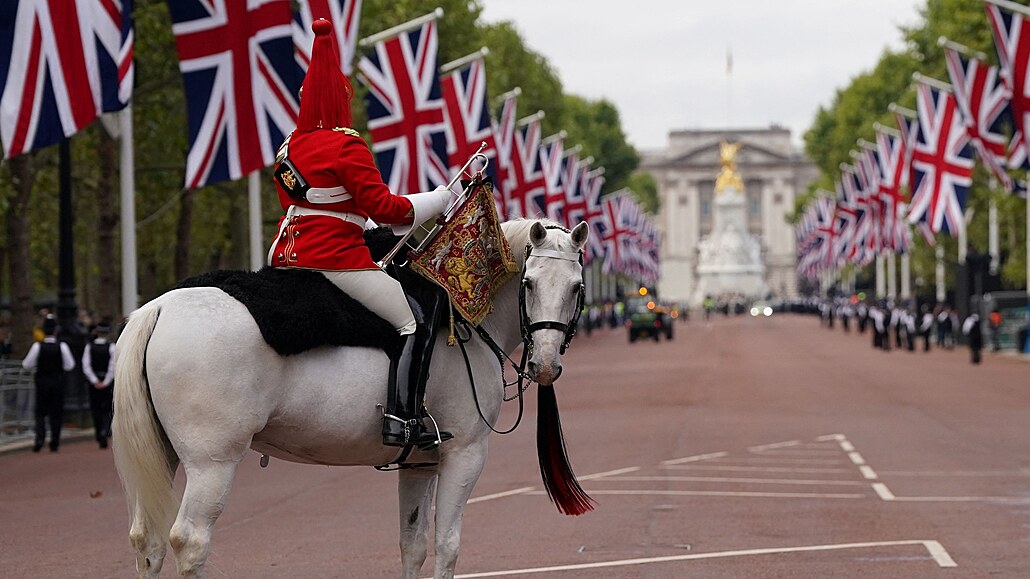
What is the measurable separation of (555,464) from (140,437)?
2337 millimetres

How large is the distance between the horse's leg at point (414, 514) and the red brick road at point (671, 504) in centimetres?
212

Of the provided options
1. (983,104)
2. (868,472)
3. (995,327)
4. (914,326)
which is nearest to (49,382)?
(868,472)

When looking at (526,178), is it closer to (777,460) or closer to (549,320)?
(777,460)

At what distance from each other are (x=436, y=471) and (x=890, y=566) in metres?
3.69

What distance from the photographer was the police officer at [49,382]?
22.8 m

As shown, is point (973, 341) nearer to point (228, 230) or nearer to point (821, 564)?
point (228, 230)

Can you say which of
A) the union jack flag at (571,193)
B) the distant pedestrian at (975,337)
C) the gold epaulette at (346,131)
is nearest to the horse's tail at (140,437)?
the gold epaulette at (346,131)

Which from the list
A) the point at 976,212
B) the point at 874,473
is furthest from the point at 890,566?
the point at 976,212

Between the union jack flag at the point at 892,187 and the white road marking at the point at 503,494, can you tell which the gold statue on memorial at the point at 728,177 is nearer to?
the union jack flag at the point at 892,187

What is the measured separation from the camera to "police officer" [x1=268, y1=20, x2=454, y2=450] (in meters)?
8.08

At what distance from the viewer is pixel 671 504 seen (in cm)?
1501

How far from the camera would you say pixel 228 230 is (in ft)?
154

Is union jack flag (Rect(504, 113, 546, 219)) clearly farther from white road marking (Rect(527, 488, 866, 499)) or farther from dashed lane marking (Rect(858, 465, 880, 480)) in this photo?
white road marking (Rect(527, 488, 866, 499))

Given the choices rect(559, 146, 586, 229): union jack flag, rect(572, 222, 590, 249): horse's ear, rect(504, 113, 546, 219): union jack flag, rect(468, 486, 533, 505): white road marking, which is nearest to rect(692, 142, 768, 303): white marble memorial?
rect(559, 146, 586, 229): union jack flag
